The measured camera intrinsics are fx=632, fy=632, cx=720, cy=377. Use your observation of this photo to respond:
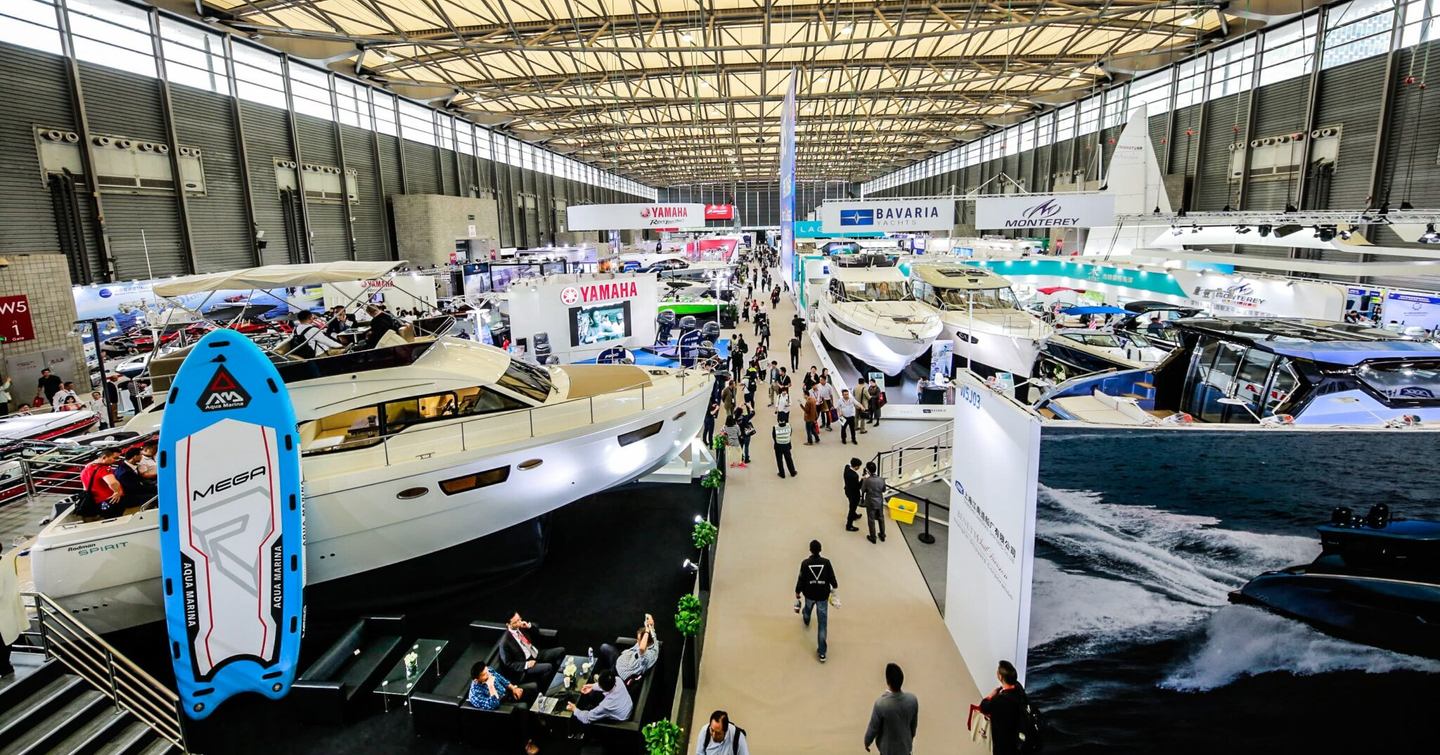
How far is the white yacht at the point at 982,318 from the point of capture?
12.7 meters

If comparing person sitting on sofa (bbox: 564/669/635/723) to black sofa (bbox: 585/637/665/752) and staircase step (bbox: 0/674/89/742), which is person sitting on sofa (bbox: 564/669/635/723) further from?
staircase step (bbox: 0/674/89/742)

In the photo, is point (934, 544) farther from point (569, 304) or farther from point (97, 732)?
point (569, 304)

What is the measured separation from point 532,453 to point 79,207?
1621cm

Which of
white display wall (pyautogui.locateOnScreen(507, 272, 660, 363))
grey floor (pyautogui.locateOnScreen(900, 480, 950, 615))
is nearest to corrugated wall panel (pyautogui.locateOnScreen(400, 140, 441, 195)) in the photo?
white display wall (pyautogui.locateOnScreen(507, 272, 660, 363))

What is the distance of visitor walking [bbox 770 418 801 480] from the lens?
905 cm

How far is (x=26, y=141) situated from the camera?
13688 millimetres

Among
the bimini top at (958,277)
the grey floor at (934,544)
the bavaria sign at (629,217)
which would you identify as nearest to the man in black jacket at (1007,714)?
→ the grey floor at (934,544)

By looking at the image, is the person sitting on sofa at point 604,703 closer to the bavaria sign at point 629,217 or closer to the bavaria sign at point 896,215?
the bavaria sign at point 896,215

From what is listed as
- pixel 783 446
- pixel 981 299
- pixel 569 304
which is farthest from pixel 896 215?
pixel 783 446

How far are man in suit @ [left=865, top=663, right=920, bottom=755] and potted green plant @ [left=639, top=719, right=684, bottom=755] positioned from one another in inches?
46.8

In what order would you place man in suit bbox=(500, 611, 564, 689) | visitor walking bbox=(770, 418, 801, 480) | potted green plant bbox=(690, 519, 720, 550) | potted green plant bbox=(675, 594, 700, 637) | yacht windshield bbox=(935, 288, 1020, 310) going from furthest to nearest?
yacht windshield bbox=(935, 288, 1020, 310), visitor walking bbox=(770, 418, 801, 480), potted green plant bbox=(690, 519, 720, 550), potted green plant bbox=(675, 594, 700, 637), man in suit bbox=(500, 611, 564, 689)

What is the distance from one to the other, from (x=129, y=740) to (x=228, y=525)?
4.58 ft

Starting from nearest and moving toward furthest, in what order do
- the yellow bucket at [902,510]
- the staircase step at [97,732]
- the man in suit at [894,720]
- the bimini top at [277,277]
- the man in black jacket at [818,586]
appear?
the man in suit at [894,720], the staircase step at [97,732], the man in black jacket at [818,586], the bimini top at [277,277], the yellow bucket at [902,510]

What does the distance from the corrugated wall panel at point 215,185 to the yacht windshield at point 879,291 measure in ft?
58.6
